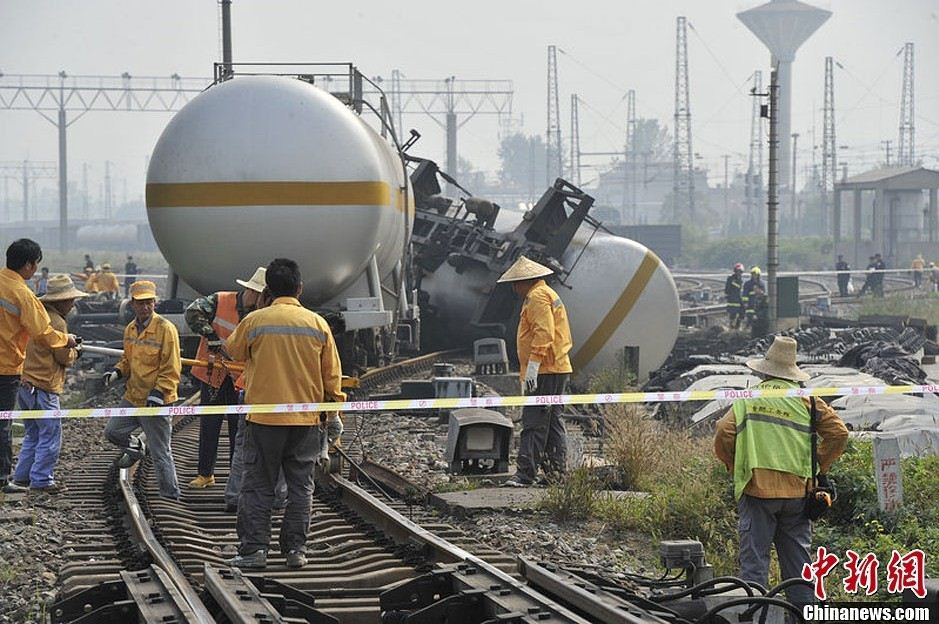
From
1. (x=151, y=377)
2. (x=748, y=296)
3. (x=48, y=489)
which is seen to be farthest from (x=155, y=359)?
(x=748, y=296)

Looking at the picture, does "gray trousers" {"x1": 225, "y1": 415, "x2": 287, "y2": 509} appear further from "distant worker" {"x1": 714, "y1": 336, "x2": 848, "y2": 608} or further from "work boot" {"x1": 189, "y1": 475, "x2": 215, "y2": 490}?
"distant worker" {"x1": 714, "y1": 336, "x2": 848, "y2": 608}

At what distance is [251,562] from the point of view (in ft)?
26.4

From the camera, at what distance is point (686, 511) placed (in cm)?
953

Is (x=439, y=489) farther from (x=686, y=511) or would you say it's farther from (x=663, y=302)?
(x=663, y=302)

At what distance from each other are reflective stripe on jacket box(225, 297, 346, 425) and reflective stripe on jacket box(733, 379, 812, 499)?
2447 millimetres

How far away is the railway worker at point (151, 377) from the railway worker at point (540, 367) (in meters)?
2.58

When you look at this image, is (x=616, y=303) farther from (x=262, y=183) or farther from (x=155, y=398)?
(x=155, y=398)

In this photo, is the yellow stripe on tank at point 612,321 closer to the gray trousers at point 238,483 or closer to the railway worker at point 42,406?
the railway worker at point 42,406

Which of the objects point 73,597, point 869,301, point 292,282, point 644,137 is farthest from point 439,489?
point 644,137

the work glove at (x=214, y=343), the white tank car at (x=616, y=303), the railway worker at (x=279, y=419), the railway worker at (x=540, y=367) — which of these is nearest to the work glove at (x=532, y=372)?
the railway worker at (x=540, y=367)

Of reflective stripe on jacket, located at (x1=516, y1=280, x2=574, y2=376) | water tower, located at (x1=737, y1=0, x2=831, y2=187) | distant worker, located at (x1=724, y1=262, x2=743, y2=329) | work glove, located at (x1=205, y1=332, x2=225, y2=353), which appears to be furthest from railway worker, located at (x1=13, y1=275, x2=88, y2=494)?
water tower, located at (x1=737, y1=0, x2=831, y2=187)

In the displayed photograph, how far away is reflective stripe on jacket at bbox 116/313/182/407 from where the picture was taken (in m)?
10.5

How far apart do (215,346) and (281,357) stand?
243 centimetres

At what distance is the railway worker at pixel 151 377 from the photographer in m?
10.4
